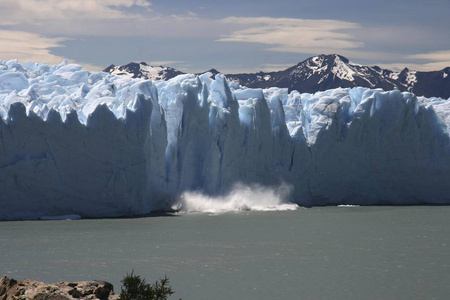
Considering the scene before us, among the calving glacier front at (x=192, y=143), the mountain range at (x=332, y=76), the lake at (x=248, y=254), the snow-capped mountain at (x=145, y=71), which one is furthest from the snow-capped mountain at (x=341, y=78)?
the lake at (x=248, y=254)

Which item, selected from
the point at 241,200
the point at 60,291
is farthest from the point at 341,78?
the point at 60,291

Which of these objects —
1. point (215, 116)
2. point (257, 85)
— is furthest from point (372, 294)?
point (257, 85)

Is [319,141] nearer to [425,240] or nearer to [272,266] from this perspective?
[425,240]

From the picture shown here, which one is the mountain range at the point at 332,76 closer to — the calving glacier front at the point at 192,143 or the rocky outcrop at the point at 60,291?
the calving glacier front at the point at 192,143

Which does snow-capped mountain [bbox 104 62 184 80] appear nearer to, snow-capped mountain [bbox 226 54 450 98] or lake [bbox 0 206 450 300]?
snow-capped mountain [bbox 226 54 450 98]

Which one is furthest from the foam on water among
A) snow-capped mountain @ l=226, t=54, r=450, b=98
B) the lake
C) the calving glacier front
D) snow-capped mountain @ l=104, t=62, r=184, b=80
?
snow-capped mountain @ l=226, t=54, r=450, b=98

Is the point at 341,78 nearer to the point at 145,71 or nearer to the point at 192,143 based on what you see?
the point at 145,71
